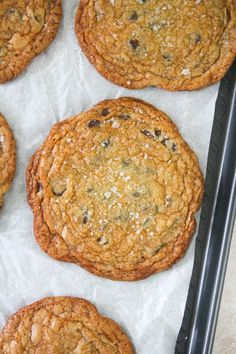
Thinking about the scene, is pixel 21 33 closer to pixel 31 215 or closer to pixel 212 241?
pixel 31 215

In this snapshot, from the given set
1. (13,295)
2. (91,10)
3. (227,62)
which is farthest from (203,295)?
(91,10)

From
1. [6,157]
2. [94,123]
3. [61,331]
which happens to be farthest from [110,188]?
[61,331]

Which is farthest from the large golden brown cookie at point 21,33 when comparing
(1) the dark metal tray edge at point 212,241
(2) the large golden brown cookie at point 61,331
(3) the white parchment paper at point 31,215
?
(2) the large golden brown cookie at point 61,331

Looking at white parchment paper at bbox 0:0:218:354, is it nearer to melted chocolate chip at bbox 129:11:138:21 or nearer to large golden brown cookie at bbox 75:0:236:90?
large golden brown cookie at bbox 75:0:236:90

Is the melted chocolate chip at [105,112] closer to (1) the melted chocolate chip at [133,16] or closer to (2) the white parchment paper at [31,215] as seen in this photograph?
(2) the white parchment paper at [31,215]

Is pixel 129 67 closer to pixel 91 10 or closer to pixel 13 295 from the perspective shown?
pixel 91 10

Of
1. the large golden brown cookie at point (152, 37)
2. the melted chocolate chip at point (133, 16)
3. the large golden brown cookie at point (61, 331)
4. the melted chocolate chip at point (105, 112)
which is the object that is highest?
the melted chocolate chip at point (133, 16)

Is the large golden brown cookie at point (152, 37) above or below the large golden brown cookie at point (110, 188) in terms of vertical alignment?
above
